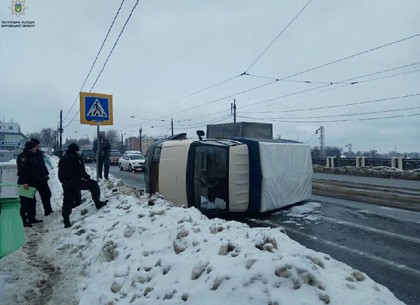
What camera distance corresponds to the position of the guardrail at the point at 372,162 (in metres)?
25.5

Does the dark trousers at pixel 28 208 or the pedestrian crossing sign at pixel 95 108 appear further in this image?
the pedestrian crossing sign at pixel 95 108

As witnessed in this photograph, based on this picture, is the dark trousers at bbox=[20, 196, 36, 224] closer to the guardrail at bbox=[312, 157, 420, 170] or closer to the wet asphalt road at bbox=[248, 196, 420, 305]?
the wet asphalt road at bbox=[248, 196, 420, 305]

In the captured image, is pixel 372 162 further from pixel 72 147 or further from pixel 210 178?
pixel 72 147

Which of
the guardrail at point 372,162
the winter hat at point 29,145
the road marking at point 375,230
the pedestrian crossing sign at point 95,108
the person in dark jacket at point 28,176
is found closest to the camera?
the road marking at point 375,230

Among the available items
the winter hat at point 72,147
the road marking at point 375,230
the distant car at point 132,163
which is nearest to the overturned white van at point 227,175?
the road marking at point 375,230

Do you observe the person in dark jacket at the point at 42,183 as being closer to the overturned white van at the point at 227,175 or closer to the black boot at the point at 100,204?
the black boot at the point at 100,204

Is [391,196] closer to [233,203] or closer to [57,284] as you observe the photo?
[233,203]

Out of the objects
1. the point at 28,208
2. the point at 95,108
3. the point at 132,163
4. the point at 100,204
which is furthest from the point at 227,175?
the point at 132,163

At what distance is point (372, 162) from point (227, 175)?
24.4 meters

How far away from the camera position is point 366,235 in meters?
7.06

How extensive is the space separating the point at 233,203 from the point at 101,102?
4960 mm

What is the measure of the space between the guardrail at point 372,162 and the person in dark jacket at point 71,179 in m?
24.7

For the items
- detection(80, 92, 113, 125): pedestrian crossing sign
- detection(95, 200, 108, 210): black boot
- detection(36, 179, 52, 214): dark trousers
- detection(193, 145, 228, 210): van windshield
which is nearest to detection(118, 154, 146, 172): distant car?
detection(80, 92, 113, 125): pedestrian crossing sign

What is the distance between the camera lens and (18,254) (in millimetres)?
5684
